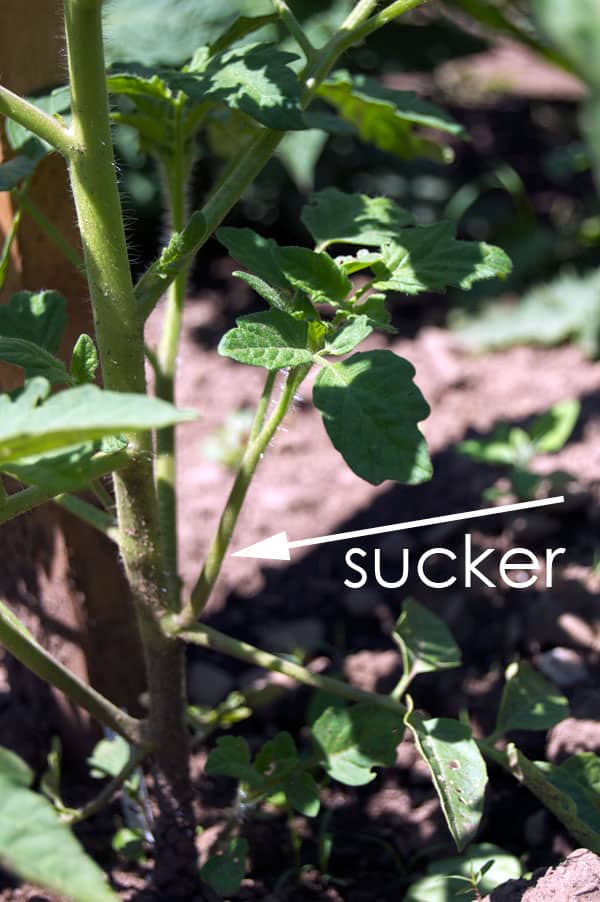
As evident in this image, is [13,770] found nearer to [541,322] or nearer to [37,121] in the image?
[37,121]

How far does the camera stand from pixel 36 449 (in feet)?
2.18

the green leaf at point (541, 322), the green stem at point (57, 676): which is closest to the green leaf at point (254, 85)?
the green stem at point (57, 676)

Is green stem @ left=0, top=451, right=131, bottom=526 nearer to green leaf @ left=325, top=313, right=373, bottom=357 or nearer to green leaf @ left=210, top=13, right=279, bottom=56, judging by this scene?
green leaf @ left=325, top=313, right=373, bottom=357

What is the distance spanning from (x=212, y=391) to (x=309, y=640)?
882 mm

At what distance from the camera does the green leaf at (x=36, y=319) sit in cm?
102

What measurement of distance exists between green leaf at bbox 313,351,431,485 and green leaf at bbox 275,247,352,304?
3.3 inches

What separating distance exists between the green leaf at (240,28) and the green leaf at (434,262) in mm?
265

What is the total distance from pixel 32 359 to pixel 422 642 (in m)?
0.58

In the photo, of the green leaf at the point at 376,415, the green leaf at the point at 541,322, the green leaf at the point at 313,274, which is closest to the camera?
the green leaf at the point at 376,415

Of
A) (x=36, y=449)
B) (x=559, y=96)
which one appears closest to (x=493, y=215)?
(x=559, y=96)

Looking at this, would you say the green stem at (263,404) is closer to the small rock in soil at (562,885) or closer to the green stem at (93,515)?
the green stem at (93,515)

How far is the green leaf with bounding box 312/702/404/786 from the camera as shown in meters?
1.15

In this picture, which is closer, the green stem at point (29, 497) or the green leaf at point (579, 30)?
the green leaf at point (579, 30)

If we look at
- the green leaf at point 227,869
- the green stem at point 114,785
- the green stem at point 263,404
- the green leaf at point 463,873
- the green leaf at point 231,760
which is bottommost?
the green leaf at point 463,873
